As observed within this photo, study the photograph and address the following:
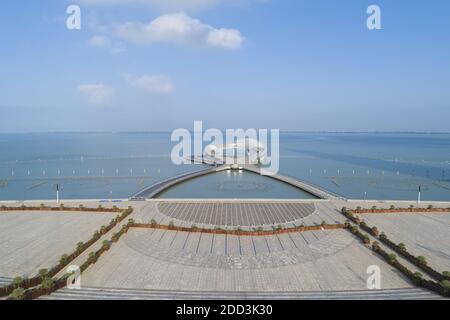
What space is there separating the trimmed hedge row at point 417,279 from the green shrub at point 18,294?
55.6 feet

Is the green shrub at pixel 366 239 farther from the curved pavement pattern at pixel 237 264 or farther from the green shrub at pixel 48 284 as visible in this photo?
the green shrub at pixel 48 284

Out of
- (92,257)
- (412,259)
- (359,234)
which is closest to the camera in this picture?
(92,257)

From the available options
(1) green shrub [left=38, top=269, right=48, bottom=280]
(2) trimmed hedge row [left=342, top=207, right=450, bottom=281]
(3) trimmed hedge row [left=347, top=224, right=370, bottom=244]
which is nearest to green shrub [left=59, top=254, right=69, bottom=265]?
(1) green shrub [left=38, top=269, right=48, bottom=280]

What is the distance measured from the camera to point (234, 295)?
12688 millimetres

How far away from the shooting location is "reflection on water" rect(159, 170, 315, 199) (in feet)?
117

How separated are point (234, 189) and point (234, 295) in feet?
88.4

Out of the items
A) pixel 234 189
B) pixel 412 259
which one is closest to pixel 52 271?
pixel 412 259

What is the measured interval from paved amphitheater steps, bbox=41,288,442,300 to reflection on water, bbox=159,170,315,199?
2178 centimetres

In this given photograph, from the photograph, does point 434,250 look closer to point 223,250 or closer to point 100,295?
point 223,250

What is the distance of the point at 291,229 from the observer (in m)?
20.3

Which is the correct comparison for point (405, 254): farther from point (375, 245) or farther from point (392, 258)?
point (375, 245)

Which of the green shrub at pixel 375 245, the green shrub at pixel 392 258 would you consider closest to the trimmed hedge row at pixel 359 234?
the green shrub at pixel 375 245

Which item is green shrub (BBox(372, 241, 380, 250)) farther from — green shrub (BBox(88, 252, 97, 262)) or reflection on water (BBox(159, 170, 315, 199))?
reflection on water (BBox(159, 170, 315, 199))
